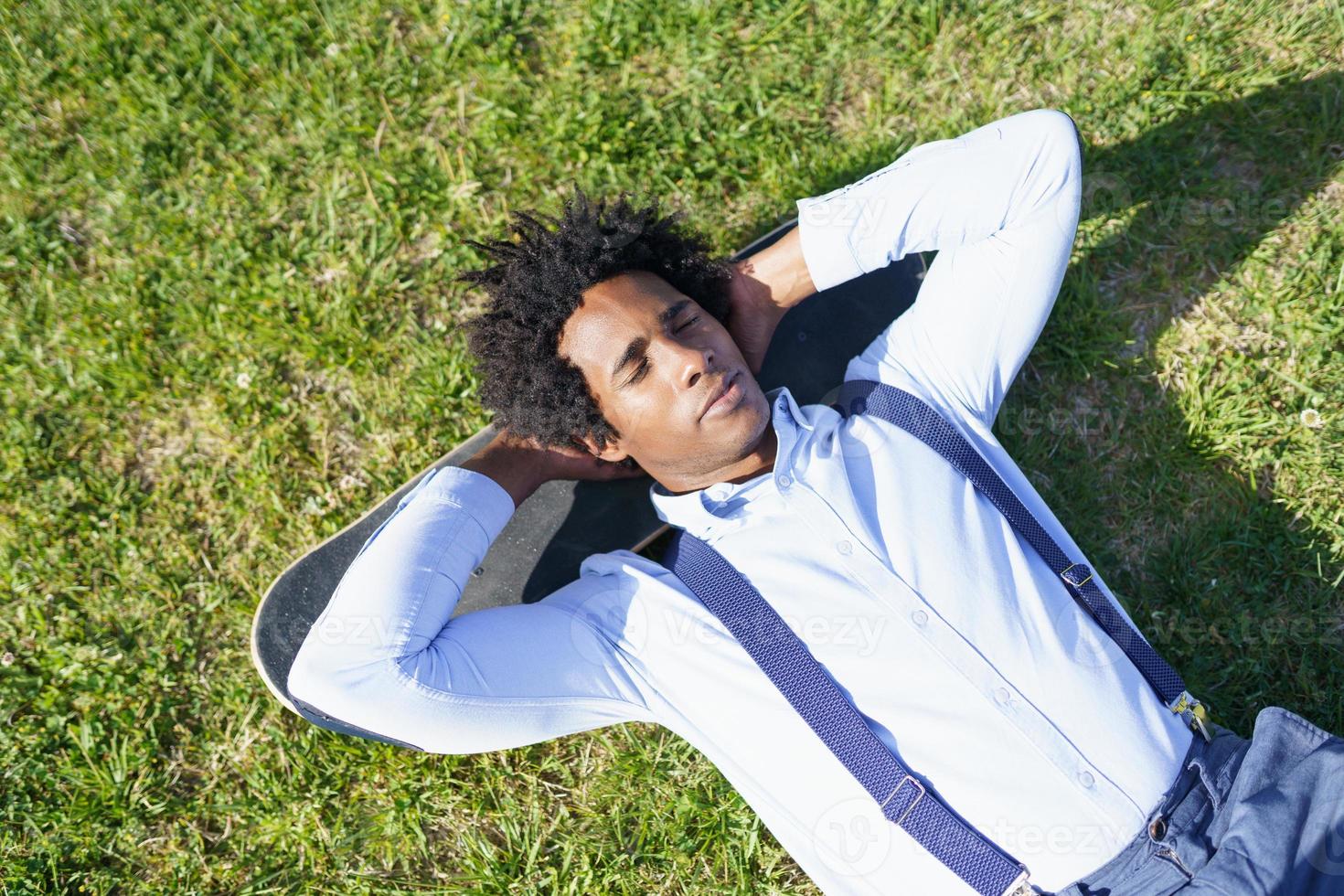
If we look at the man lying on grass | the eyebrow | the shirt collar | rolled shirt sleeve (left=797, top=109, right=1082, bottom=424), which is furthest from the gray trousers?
the eyebrow

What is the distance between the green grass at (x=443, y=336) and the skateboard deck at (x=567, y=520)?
36 centimetres

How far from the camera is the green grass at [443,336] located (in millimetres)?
3553

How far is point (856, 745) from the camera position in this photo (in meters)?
2.66

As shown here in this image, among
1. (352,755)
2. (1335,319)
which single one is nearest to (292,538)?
(352,755)

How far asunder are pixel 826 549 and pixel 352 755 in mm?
2156

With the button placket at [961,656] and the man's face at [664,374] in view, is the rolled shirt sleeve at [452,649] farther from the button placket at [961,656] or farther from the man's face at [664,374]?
the button placket at [961,656]

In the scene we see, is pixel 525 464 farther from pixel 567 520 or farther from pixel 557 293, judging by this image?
pixel 557 293

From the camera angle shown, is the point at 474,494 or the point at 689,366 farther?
the point at 474,494

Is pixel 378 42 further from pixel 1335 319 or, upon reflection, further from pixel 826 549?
pixel 1335 319

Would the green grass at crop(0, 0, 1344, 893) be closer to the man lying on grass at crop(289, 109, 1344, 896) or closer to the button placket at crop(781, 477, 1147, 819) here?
the man lying on grass at crop(289, 109, 1344, 896)

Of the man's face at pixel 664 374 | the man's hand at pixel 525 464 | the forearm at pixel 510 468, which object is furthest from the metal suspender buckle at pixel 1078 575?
the forearm at pixel 510 468

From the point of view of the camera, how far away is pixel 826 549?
2.79 meters

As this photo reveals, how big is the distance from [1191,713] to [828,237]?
1888mm

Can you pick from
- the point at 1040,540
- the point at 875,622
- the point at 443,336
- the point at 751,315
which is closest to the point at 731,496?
the point at 875,622
